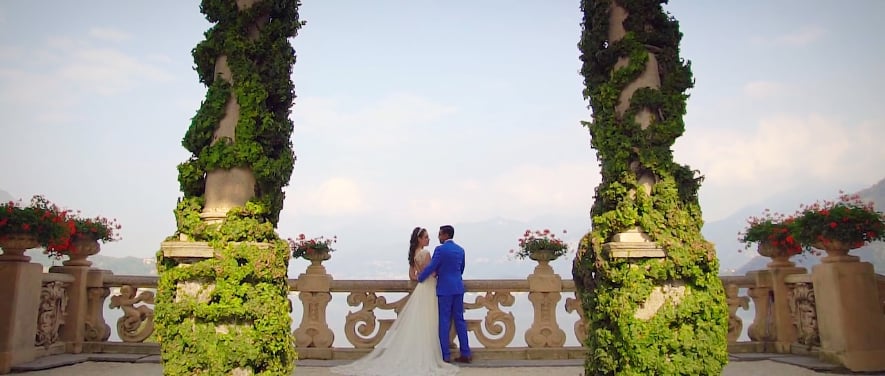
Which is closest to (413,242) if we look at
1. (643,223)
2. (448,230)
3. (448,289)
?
(448,230)

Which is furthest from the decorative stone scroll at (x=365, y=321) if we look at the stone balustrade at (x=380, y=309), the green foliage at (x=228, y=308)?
the green foliage at (x=228, y=308)

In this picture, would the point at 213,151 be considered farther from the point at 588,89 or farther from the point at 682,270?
the point at 682,270

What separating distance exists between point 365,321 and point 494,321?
1.97 meters

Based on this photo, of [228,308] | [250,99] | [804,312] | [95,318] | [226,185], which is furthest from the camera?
[95,318]

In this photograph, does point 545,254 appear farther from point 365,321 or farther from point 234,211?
point 234,211

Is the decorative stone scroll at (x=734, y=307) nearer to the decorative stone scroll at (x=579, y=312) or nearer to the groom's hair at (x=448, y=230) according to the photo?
the decorative stone scroll at (x=579, y=312)

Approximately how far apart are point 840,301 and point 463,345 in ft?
16.5

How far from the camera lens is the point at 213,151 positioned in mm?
4824

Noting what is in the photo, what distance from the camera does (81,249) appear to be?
8.30 meters

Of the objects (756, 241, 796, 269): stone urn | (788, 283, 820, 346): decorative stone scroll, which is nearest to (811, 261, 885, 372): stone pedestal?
(788, 283, 820, 346): decorative stone scroll

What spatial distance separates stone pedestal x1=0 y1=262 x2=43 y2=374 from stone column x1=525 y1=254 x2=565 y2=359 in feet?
22.5

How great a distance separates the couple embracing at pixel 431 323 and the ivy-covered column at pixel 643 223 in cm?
277

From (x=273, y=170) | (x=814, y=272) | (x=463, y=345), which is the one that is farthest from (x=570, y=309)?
(x=273, y=170)

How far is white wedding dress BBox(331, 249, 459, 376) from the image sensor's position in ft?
22.9
